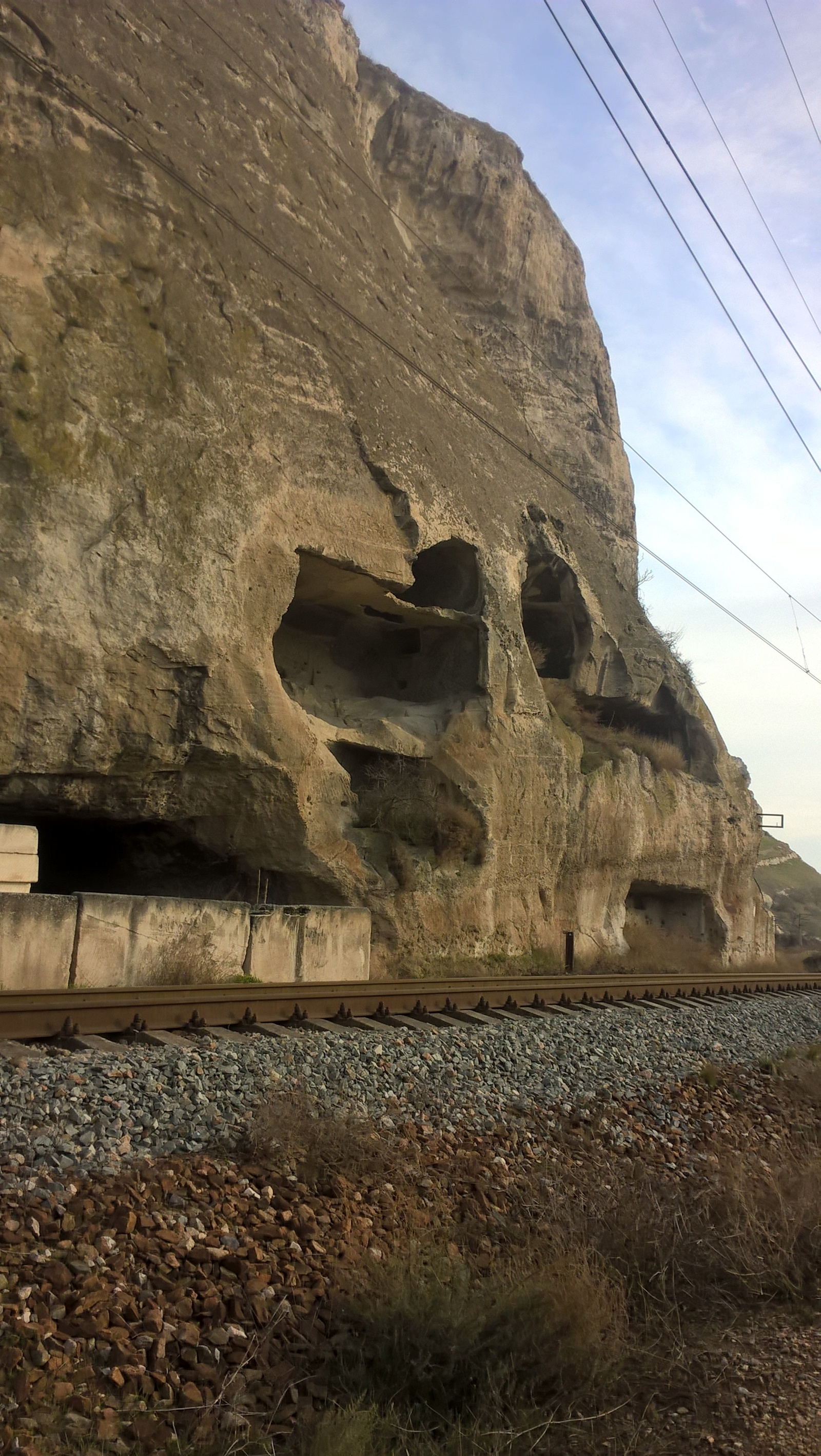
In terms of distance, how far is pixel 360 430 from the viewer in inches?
602

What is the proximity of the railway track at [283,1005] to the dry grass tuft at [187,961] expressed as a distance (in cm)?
133

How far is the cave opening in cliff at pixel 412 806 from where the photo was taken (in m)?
15.4

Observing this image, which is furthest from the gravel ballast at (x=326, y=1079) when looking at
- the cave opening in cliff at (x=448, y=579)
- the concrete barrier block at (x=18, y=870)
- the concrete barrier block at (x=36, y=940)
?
the cave opening in cliff at (x=448, y=579)

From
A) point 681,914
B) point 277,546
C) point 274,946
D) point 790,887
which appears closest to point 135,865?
point 274,946

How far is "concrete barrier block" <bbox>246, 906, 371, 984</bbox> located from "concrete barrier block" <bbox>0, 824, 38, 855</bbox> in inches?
91.9

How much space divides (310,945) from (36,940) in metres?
3.43

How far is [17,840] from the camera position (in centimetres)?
927

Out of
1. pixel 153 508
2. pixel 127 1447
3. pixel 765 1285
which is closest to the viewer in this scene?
pixel 127 1447

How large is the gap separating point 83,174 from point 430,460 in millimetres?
6542

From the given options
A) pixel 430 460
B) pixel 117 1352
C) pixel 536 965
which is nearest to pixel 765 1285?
pixel 117 1352

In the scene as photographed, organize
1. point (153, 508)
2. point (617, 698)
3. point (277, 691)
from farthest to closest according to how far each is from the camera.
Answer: point (617, 698) < point (277, 691) < point (153, 508)

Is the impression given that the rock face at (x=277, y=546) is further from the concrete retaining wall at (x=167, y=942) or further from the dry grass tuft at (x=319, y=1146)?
the dry grass tuft at (x=319, y=1146)

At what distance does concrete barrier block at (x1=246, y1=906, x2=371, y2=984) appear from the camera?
34.3ft

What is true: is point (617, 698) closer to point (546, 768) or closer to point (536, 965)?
point (546, 768)
